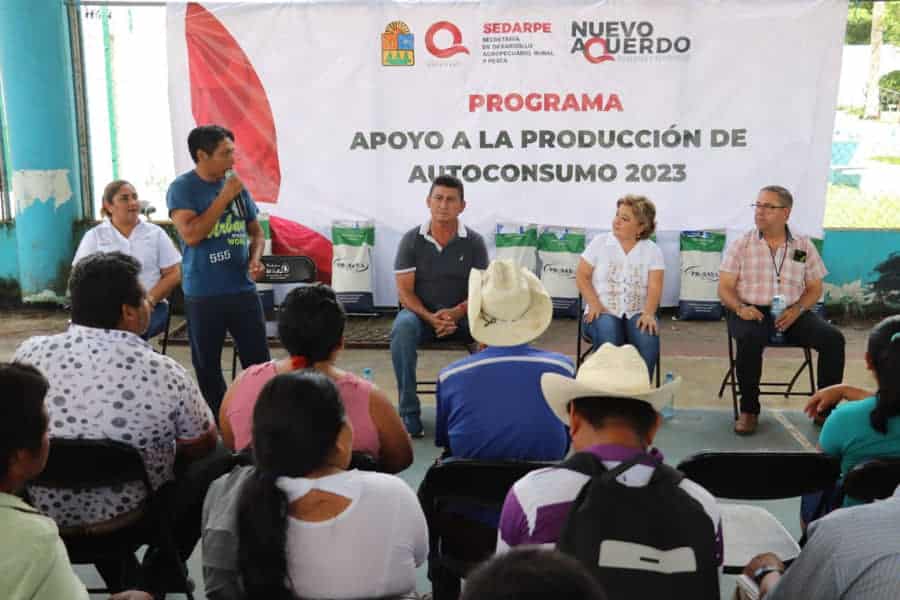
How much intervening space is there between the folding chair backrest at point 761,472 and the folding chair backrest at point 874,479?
0.09m

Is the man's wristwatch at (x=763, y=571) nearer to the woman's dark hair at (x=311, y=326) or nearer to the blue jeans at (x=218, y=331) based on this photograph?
the woman's dark hair at (x=311, y=326)

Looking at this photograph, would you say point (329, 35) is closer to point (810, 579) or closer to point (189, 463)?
point (189, 463)

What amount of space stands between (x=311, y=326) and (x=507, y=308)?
2.76 ft

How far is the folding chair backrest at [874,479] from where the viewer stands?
2.36 m

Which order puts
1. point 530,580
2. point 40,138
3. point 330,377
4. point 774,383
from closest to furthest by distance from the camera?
point 530,580 < point 330,377 < point 774,383 < point 40,138

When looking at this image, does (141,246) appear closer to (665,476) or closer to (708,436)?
(708,436)

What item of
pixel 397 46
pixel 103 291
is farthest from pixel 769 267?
pixel 103 291

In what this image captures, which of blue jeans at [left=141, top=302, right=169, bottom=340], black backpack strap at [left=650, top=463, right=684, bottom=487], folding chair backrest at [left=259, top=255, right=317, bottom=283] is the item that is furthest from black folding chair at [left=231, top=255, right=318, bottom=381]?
black backpack strap at [left=650, top=463, right=684, bottom=487]

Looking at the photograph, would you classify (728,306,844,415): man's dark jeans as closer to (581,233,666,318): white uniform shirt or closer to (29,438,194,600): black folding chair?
(581,233,666,318): white uniform shirt

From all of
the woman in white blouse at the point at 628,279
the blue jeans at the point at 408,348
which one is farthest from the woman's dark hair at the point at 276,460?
the woman in white blouse at the point at 628,279

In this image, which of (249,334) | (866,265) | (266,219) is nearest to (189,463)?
(249,334)

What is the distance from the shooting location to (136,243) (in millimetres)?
4867

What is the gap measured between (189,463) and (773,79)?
5.31 m

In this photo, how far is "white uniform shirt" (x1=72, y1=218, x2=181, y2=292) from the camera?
190 inches
